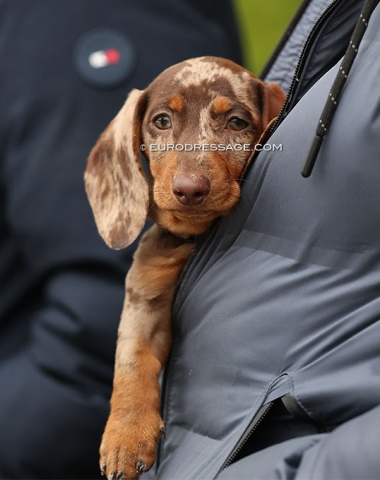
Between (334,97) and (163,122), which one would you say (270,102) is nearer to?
(163,122)

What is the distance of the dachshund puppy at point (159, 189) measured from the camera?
84.4 inches

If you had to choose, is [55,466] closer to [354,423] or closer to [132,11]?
[132,11]

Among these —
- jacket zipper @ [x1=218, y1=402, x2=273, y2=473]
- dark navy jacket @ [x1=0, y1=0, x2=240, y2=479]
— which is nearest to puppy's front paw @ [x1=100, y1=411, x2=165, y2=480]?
jacket zipper @ [x1=218, y1=402, x2=273, y2=473]

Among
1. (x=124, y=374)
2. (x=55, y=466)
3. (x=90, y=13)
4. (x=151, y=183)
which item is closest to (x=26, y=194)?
(x=90, y=13)

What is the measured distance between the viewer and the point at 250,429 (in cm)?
180

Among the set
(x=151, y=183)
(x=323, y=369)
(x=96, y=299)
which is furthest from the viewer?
(x=96, y=299)

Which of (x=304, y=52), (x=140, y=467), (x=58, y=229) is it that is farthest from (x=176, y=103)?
(x=58, y=229)

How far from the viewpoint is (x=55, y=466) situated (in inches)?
153

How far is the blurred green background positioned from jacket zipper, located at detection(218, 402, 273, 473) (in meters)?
5.00

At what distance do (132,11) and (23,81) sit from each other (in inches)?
22.4

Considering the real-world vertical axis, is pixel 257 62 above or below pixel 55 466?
above

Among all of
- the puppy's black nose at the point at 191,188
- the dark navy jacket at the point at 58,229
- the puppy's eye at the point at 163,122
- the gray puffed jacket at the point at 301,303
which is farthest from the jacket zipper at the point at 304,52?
the dark navy jacket at the point at 58,229

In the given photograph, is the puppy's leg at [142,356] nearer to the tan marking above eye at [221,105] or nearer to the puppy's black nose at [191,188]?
the puppy's black nose at [191,188]

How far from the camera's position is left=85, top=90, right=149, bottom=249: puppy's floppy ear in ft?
7.82
